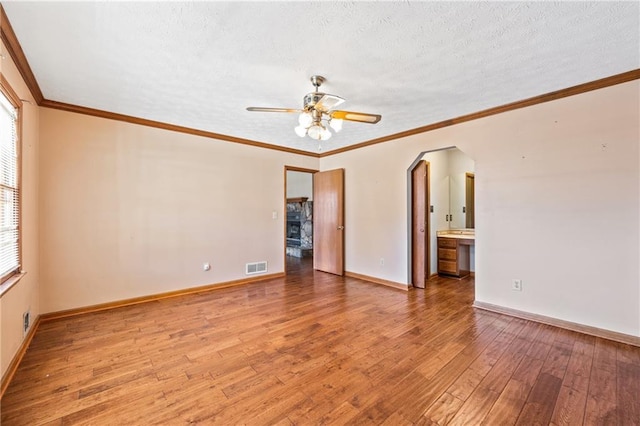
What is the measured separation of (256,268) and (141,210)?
196 cm

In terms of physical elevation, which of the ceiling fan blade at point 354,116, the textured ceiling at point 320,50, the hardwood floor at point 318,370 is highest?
the textured ceiling at point 320,50

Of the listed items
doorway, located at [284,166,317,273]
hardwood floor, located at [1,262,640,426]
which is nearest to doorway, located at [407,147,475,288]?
hardwood floor, located at [1,262,640,426]

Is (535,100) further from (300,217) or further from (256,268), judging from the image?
(300,217)

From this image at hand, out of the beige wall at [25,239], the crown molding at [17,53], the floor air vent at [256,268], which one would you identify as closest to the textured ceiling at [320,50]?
the crown molding at [17,53]

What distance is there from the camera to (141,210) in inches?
143

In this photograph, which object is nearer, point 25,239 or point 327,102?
point 25,239

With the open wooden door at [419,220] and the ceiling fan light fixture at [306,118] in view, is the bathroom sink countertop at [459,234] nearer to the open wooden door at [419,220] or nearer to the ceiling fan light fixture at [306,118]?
the open wooden door at [419,220]

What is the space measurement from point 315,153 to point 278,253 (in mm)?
2169

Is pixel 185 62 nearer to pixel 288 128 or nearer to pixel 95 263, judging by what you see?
pixel 288 128

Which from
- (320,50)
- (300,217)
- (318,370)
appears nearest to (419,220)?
(318,370)

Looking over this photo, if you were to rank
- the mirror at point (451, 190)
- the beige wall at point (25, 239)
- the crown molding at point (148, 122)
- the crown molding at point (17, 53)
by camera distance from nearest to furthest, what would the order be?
the crown molding at point (17, 53)
the beige wall at point (25, 239)
the crown molding at point (148, 122)
the mirror at point (451, 190)

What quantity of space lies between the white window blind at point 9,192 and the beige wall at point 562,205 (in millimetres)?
4398

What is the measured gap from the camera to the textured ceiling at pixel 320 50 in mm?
1693

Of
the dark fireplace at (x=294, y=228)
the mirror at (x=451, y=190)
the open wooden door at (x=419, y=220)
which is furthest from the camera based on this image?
the dark fireplace at (x=294, y=228)
